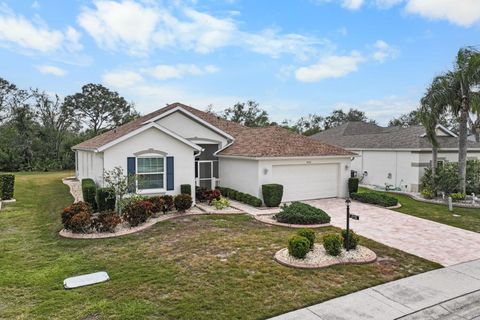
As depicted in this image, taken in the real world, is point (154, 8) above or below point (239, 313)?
above

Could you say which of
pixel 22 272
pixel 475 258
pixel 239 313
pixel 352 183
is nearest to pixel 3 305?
pixel 22 272

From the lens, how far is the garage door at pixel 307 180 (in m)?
18.4

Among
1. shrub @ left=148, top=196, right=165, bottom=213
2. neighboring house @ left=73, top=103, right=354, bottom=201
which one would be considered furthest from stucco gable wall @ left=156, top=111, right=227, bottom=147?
shrub @ left=148, top=196, right=165, bottom=213

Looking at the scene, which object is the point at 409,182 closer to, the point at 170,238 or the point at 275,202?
the point at 275,202

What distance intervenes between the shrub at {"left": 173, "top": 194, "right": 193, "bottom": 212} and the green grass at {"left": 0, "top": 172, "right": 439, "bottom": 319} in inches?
89.7

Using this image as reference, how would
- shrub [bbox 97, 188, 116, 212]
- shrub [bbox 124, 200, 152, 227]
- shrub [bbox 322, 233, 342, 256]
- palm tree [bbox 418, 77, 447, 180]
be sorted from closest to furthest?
1. shrub [bbox 322, 233, 342, 256]
2. shrub [bbox 124, 200, 152, 227]
3. shrub [bbox 97, 188, 116, 212]
4. palm tree [bbox 418, 77, 447, 180]

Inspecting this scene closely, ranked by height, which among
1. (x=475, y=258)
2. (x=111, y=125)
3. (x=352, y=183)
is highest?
(x=111, y=125)

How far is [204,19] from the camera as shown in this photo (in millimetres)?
16703

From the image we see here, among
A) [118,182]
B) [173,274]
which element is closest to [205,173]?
[118,182]

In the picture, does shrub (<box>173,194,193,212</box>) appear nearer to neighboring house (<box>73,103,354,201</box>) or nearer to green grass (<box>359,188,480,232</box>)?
neighboring house (<box>73,103,354,201</box>)

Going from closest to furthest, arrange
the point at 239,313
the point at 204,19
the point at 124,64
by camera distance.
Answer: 1. the point at 239,313
2. the point at 204,19
3. the point at 124,64

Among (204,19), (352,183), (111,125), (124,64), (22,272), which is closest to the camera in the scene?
(22,272)

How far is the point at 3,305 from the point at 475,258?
11719 millimetres

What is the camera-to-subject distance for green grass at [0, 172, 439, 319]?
6.28 metres
